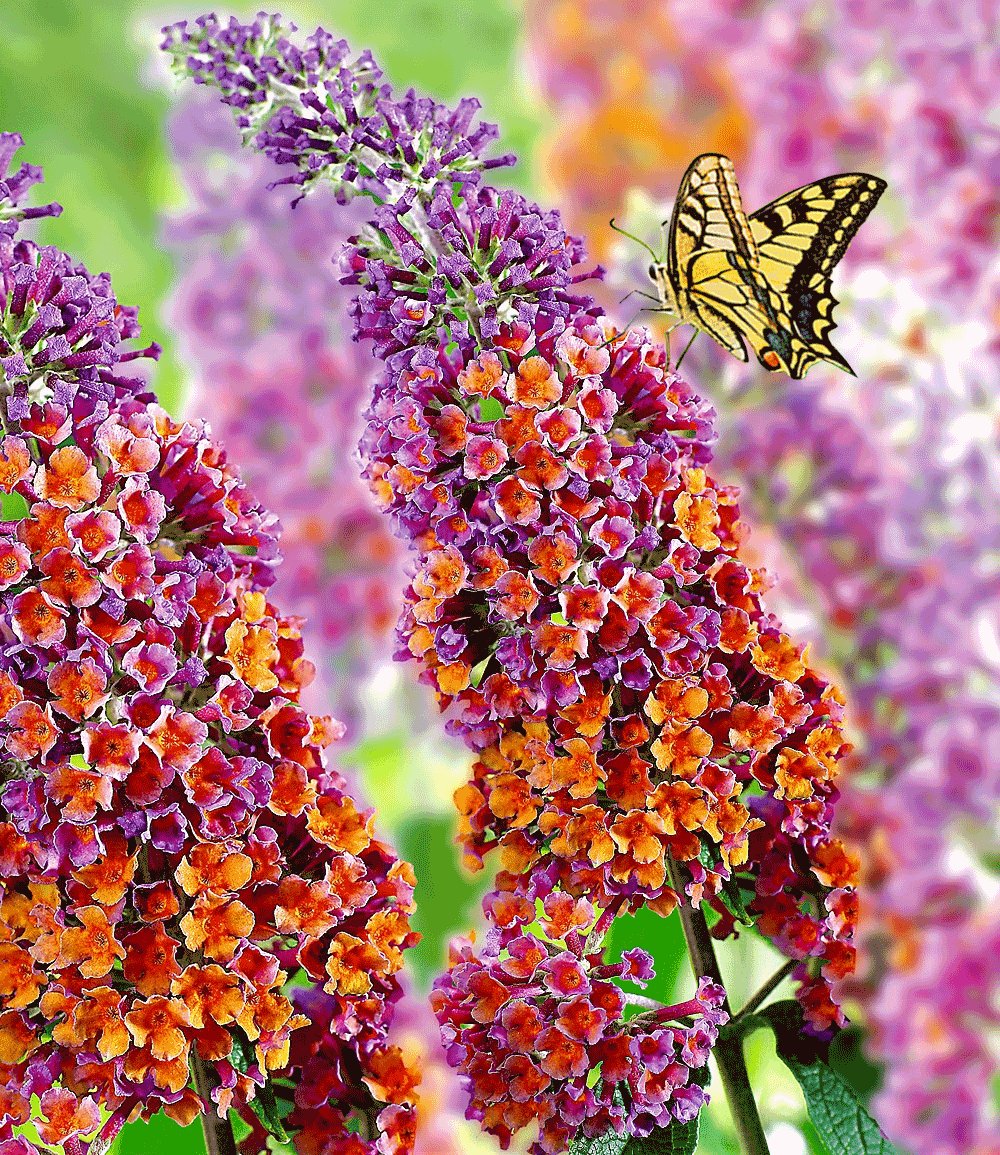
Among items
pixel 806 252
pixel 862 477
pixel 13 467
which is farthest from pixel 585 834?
pixel 862 477

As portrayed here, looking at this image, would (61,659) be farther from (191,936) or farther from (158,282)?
(158,282)

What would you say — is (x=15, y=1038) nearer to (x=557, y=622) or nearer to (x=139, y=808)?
(x=139, y=808)

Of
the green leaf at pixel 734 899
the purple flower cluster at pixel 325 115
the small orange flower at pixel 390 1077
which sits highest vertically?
the purple flower cluster at pixel 325 115

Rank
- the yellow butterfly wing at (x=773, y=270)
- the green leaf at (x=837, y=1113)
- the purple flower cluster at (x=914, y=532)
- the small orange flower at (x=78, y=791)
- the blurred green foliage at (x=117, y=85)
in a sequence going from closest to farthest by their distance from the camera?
the small orange flower at (x=78, y=791), the green leaf at (x=837, y=1113), the yellow butterfly wing at (x=773, y=270), the purple flower cluster at (x=914, y=532), the blurred green foliage at (x=117, y=85)

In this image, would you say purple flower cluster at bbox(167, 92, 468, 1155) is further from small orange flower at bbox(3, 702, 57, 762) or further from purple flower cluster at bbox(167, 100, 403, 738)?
small orange flower at bbox(3, 702, 57, 762)

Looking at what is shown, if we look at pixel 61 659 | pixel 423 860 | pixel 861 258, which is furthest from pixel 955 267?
pixel 61 659

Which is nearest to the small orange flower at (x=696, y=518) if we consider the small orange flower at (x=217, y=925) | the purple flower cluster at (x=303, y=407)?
the small orange flower at (x=217, y=925)

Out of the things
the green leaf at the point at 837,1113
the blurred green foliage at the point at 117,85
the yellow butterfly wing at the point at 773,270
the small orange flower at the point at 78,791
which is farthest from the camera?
the blurred green foliage at the point at 117,85

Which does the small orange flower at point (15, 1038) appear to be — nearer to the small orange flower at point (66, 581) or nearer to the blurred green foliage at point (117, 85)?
the small orange flower at point (66, 581)
